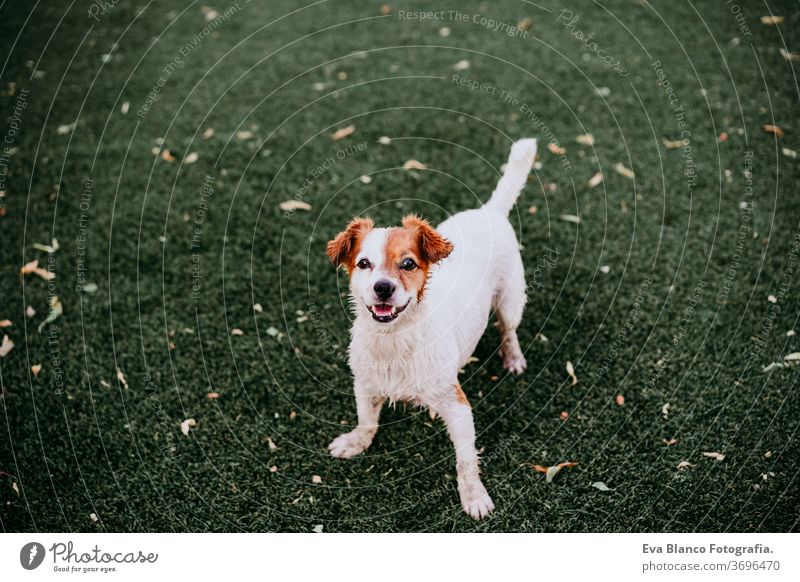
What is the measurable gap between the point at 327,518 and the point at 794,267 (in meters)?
4.55

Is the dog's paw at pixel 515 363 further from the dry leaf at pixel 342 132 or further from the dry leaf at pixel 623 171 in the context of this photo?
the dry leaf at pixel 342 132

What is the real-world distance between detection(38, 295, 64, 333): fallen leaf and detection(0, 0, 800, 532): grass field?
55 millimetres

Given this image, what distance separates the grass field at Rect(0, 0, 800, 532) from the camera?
438 centimetres

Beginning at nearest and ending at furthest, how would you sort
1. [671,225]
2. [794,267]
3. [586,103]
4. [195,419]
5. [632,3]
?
[195,419], [794,267], [671,225], [586,103], [632,3]

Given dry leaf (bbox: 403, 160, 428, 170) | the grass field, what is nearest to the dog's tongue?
the grass field

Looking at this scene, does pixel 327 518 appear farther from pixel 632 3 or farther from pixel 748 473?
pixel 632 3

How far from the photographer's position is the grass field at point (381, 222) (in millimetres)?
4379

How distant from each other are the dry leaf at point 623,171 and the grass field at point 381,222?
0.05 metres

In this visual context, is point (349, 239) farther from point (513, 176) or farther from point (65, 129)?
point (65, 129)

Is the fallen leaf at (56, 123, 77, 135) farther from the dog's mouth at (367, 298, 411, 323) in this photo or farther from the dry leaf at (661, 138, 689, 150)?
the dry leaf at (661, 138, 689, 150)

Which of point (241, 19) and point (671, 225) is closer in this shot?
point (671, 225)

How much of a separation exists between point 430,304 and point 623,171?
384 centimetres

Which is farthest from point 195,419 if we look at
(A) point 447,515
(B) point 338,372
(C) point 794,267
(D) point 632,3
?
(D) point 632,3
